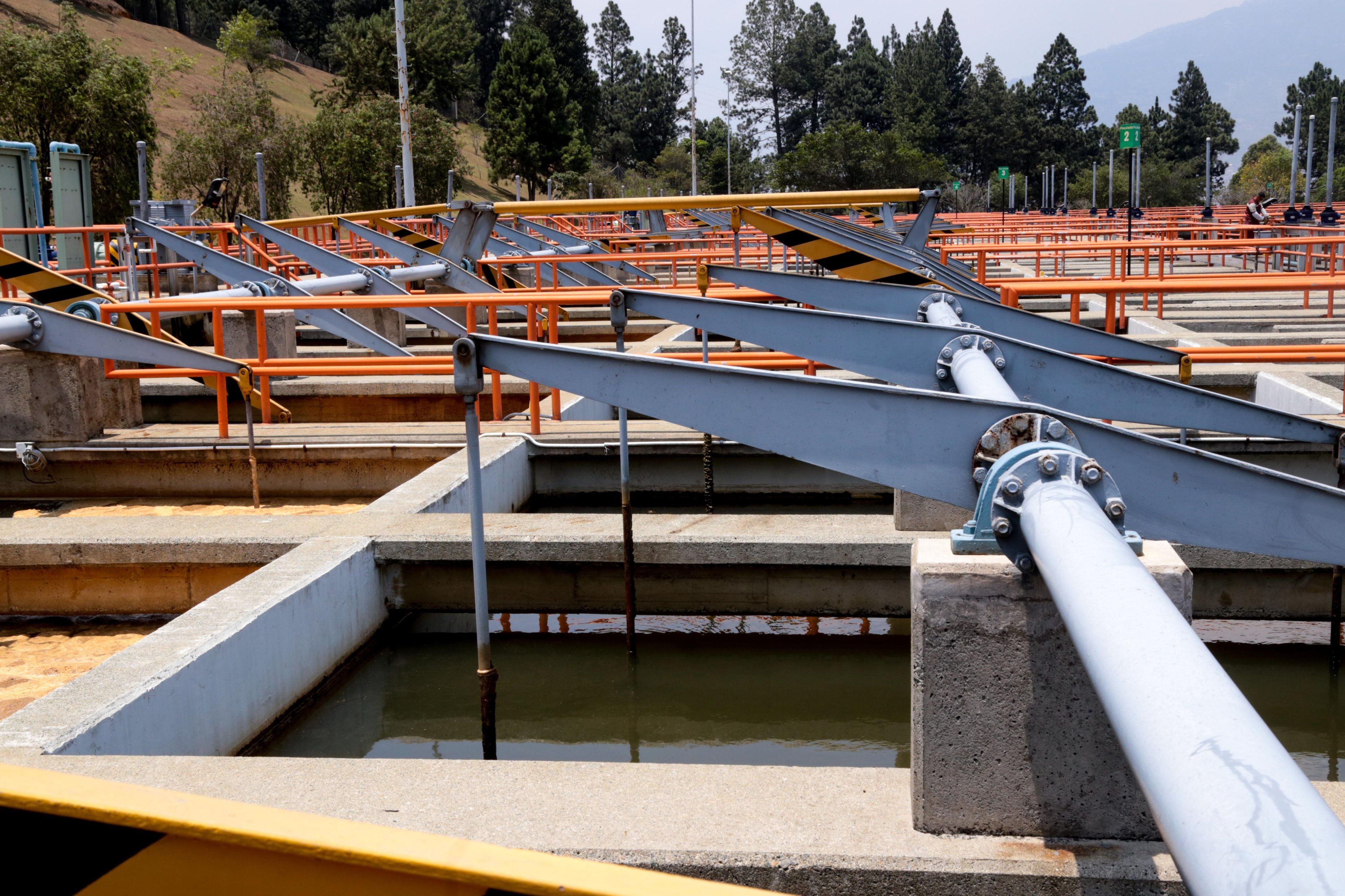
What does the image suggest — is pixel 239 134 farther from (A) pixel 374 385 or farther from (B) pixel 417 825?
(B) pixel 417 825

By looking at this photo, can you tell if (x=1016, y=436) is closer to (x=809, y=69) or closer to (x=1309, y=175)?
(x=1309, y=175)

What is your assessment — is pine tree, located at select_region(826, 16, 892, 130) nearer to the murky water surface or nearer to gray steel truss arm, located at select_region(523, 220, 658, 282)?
gray steel truss arm, located at select_region(523, 220, 658, 282)

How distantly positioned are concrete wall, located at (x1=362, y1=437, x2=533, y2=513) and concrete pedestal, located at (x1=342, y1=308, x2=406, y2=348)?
22.0 feet

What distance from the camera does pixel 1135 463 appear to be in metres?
2.67

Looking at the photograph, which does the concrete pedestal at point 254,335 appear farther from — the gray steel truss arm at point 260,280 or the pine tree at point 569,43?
the pine tree at point 569,43

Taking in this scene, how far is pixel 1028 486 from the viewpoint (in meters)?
2.51

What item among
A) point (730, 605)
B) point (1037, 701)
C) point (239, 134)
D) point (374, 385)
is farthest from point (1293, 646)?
point (239, 134)

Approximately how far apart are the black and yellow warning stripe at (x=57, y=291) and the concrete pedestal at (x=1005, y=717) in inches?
300

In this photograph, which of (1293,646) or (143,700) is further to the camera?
(1293,646)

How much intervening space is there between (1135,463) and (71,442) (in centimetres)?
759

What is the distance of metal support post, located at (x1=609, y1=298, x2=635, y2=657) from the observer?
5.01 metres

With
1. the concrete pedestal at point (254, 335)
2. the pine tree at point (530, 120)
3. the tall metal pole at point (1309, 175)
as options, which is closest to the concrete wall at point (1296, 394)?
the concrete pedestal at point (254, 335)

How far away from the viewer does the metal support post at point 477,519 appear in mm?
3180

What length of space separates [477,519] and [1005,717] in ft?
4.98
